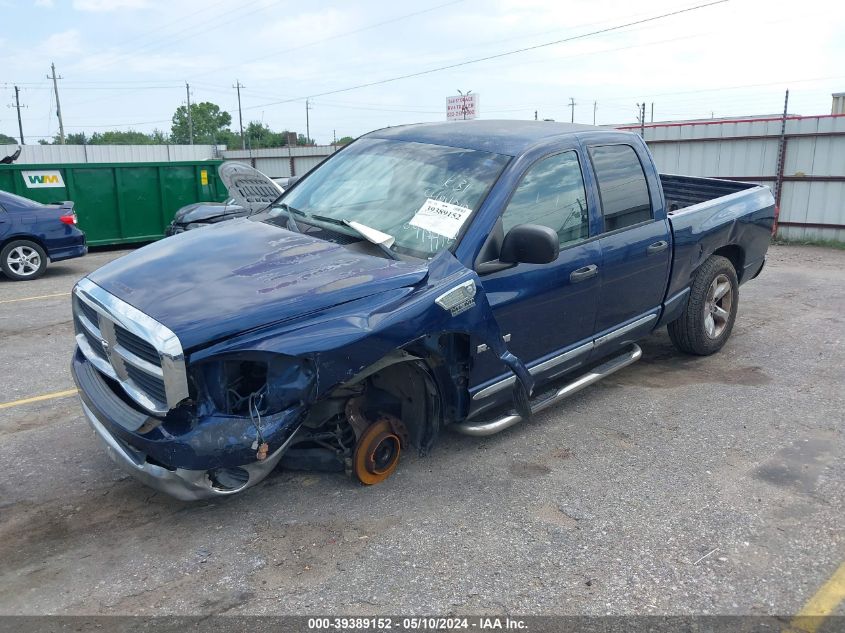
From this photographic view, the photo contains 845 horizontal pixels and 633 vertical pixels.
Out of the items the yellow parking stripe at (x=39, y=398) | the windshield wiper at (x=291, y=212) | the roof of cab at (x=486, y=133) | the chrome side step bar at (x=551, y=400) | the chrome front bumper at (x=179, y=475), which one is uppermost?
the roof of cab at (x=486, y=133)

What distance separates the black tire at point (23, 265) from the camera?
10.3 metres

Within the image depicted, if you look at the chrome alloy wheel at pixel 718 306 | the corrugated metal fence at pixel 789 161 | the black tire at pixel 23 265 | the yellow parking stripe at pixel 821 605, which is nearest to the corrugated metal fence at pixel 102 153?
the black tire at pixel 23 265

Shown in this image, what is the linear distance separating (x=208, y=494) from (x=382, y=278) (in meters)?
1.27

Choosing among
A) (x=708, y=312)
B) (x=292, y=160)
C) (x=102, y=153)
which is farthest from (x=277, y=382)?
(x=102, y=153)

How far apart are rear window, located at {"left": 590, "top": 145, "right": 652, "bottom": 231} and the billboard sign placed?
50.8 ft

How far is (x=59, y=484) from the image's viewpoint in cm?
380

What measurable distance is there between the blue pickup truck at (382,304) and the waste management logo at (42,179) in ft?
34.8

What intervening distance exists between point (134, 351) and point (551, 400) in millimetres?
2458

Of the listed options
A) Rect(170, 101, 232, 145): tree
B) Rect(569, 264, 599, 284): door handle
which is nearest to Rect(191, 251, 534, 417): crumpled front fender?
Rect(569, 264, 599, 284): door handle

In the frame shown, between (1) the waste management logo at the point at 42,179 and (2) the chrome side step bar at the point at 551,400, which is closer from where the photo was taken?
(2) the chrome side step bar at the point at 551,400

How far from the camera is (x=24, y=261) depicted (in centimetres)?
1048

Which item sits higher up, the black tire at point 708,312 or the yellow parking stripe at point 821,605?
the black tire at point 708,312

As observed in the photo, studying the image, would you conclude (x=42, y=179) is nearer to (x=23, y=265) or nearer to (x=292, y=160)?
(x=23, y=265)

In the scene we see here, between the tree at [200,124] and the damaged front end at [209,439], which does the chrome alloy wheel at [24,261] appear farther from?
the tree at [200,124]
